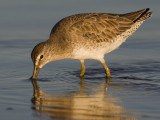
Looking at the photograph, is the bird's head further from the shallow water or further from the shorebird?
the shallow water

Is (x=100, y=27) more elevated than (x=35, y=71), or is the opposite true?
(x=100, y=27)

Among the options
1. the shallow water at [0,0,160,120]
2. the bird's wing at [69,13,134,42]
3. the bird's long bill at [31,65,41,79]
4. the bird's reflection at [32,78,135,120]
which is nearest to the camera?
the bird's reflection at [32,78,135,120]

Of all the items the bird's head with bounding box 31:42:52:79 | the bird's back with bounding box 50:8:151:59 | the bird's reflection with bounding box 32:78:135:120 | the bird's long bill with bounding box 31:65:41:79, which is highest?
the bird's back with bounding box 50:8:151:59

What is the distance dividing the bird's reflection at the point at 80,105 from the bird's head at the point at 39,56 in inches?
45.7

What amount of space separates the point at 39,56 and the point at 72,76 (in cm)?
92

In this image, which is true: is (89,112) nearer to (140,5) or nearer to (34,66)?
(34,66)

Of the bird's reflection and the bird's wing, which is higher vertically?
the bird's wing

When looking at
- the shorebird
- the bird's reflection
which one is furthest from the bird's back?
the bird's reflection

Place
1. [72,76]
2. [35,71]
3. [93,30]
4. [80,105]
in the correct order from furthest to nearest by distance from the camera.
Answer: [93,30], [72,76], [35,71], [80,105]

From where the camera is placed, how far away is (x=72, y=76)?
11.8m

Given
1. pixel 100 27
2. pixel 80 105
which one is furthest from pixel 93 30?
pixel 80 105

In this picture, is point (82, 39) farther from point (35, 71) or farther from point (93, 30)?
point (35, 71)

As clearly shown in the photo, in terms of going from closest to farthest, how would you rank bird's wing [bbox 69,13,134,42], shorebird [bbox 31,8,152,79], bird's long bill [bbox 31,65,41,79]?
bird's long bill [bbox 31,65,41,79]
shorebird [bbox 31,8,152,79]
bird's wing [bbox 69,13,134,42]

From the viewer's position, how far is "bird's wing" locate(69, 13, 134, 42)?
11711mm
